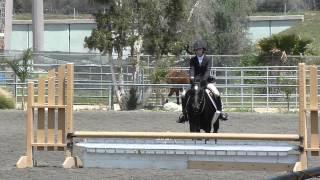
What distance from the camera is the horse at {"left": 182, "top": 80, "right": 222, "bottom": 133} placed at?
12.8 metres

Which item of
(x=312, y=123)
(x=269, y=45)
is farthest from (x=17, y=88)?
(x=312, y=123)

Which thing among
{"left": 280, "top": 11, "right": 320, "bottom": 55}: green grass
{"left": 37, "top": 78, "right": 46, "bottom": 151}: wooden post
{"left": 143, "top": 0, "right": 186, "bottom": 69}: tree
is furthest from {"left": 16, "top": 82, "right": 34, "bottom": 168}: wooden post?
{"left": 280, "top": 11, "right": 320, "bottom": 55}: green grass

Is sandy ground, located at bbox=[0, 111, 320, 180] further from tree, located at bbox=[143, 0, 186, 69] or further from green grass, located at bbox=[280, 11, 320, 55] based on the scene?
green grass, located at bbox=[280, 11, 320, 55]

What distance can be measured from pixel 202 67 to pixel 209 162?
2498 mm

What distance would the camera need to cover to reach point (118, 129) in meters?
18.7

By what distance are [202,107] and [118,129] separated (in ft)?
20.0

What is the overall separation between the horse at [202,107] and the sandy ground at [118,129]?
1823 mm

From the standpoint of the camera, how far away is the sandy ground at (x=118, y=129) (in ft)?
34.3

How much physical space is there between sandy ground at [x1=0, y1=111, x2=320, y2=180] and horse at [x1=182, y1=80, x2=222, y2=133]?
182cm

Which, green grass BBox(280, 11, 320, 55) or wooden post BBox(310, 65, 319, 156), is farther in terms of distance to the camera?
green grass BBox(280, 11, 320, 55)

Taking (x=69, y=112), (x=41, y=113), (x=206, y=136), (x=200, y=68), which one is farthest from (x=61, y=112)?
(x=200, y=68)

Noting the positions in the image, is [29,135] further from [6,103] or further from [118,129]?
[6,103]

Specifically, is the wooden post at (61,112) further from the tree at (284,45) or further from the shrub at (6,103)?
the tree at (284,45)

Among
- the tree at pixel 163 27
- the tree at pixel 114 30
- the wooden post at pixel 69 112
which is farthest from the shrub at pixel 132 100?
the wooden post at pixel 69 112
